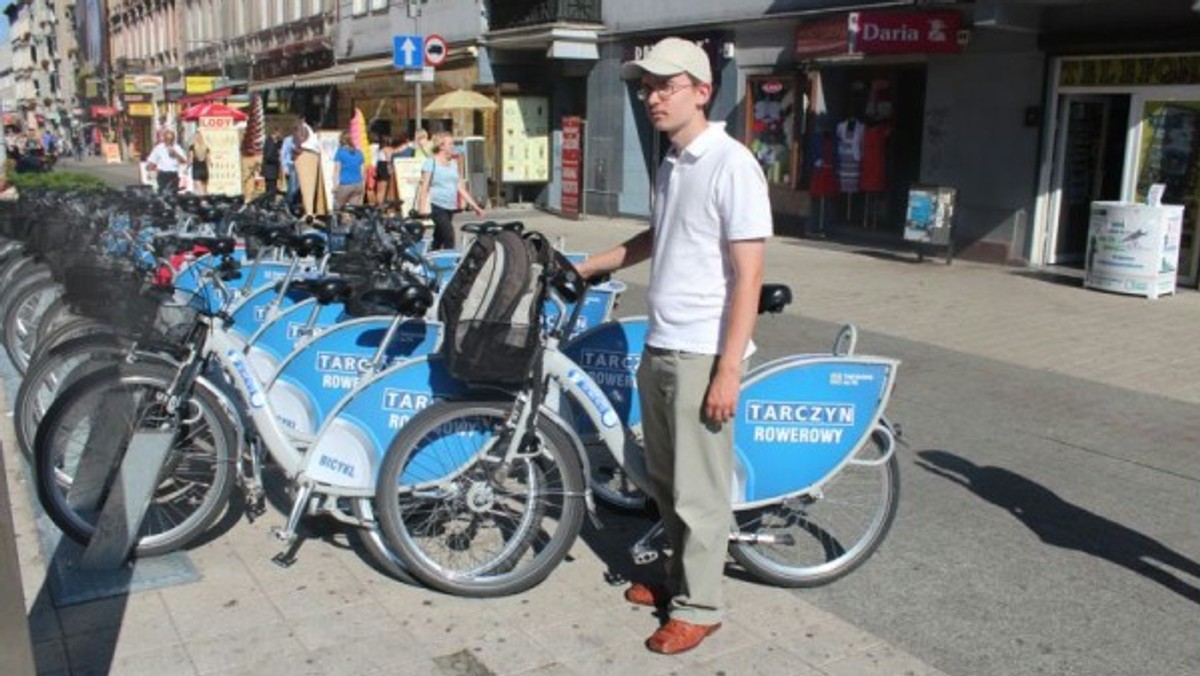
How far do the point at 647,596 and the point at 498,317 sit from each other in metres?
1.15

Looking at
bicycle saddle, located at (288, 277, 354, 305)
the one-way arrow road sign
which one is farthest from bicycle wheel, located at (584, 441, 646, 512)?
the one-way arrow road sign

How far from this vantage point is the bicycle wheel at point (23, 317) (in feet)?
22.3

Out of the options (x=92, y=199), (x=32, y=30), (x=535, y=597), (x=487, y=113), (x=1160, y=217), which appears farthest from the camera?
(x=32, y=30)

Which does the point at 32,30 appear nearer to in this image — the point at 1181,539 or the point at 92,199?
the point at 92,199

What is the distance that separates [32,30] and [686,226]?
124119mm

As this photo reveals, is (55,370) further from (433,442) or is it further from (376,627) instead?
(376,627)

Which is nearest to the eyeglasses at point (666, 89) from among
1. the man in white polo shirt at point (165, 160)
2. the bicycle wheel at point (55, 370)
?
the bicycle wheel at point (55, 370)

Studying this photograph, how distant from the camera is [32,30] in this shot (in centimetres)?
10894

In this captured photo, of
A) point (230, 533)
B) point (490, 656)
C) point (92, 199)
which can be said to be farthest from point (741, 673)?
point (92, 199)

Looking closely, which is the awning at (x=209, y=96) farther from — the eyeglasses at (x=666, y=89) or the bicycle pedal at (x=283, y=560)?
the eyeglasses at (x=666, y=89)

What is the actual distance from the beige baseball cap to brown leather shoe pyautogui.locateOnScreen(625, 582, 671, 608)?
1808 millimetres

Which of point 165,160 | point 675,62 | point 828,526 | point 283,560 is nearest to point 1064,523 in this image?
point 828,526

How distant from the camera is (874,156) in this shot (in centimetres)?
1537

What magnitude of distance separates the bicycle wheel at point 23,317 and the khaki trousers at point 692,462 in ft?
15.9
